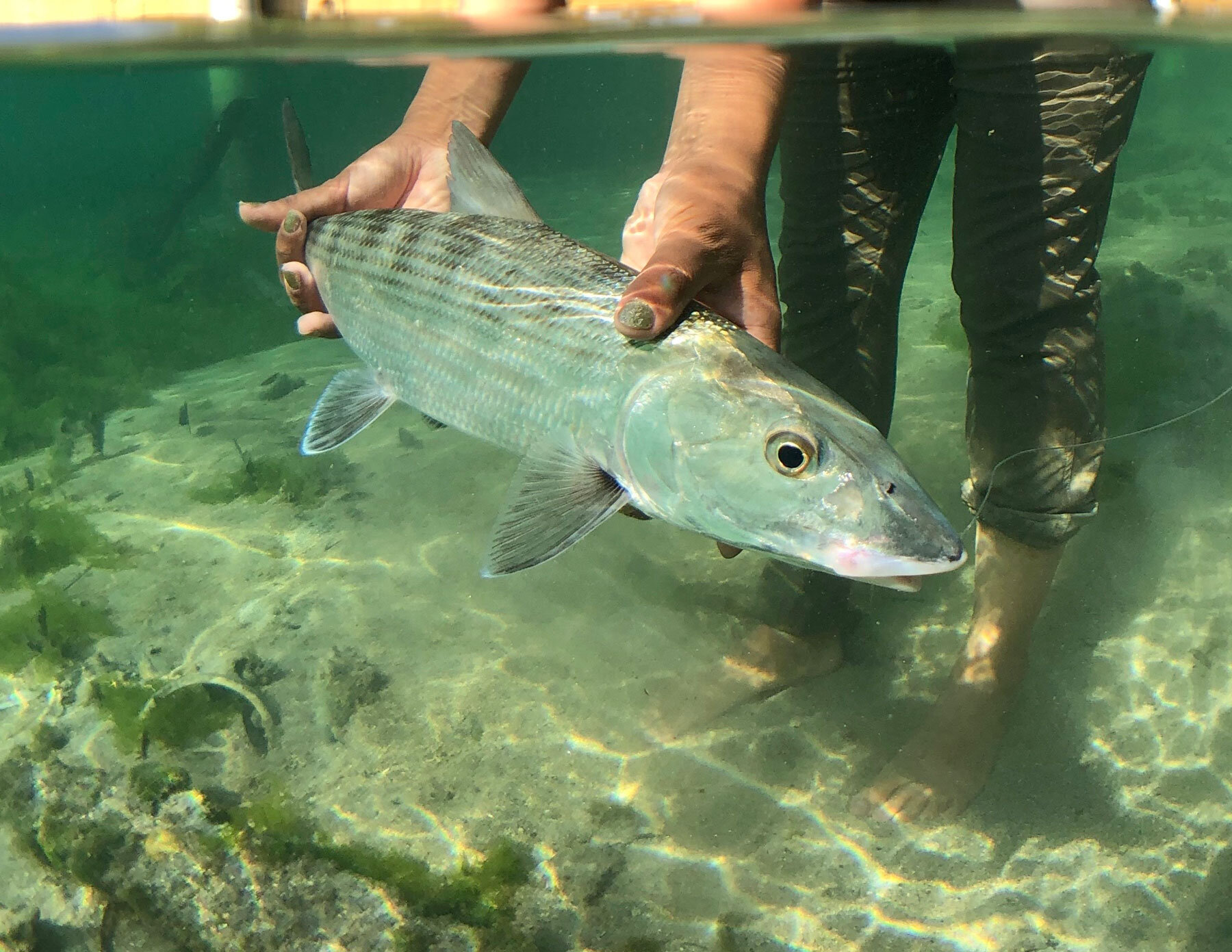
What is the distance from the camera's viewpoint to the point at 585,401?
2.06m

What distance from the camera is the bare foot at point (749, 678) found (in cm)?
441

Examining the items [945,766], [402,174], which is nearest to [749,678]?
[945,766]

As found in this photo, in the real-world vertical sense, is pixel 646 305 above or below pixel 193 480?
above

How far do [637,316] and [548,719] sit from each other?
10.2 feet

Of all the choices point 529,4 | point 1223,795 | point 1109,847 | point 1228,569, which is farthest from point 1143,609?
point 529,4

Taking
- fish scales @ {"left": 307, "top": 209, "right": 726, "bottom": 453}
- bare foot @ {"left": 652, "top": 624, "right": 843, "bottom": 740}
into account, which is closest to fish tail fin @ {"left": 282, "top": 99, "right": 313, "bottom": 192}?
fish scales @ {"left": 307, "top": 209, "right": 726, "bottom": 453}

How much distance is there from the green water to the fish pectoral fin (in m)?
1.99

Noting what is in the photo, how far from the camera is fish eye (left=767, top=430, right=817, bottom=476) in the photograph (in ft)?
5.58

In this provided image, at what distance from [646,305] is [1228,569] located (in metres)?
5.26

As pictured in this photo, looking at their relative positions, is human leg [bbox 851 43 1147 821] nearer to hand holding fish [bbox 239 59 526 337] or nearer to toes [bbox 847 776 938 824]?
toes [bbox 847 776 938 824]

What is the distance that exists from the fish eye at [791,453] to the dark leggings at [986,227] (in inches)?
82.4

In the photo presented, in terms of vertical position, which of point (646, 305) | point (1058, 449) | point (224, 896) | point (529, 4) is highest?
point (529, 4)

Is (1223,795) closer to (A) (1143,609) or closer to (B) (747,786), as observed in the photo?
(A) (1143,609)

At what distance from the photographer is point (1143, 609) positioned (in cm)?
502
